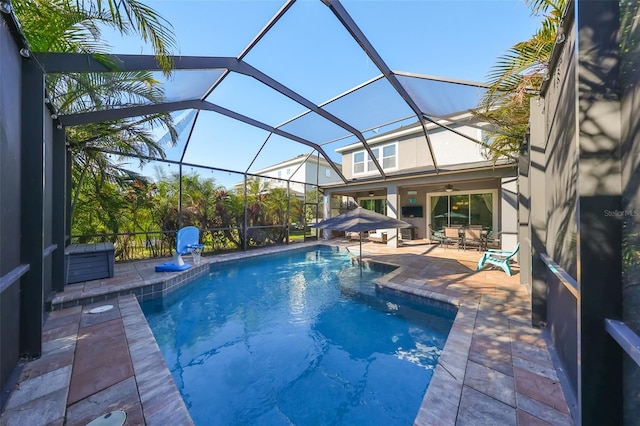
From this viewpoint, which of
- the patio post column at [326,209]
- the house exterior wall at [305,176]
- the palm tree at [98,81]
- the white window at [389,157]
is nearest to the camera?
the palm tree at [98,81]

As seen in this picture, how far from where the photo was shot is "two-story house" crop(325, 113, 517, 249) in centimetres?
916

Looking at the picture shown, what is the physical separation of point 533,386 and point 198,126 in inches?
385

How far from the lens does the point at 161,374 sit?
260 centimetres

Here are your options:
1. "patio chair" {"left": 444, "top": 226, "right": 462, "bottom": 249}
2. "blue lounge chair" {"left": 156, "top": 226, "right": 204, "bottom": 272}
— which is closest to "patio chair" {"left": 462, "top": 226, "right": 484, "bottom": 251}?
"patio chair" {"left": 444, "top": 226, "right": 462, "bottom": 249}

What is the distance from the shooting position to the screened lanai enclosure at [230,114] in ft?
15.3

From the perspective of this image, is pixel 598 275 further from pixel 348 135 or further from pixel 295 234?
pixel 295 234

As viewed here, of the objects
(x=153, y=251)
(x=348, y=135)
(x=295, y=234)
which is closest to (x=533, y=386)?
(x=348, y=135)

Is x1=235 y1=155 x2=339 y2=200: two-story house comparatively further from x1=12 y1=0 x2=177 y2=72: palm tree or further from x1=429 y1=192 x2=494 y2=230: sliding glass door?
x1=12 y1=0 x2=177 y2=72: palm tree

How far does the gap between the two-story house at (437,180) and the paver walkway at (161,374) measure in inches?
244

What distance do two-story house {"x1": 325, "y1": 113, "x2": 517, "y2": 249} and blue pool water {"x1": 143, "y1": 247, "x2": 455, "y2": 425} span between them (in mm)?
6402

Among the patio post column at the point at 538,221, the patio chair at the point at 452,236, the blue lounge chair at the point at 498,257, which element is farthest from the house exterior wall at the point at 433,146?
the patio post column at the point at 538,221

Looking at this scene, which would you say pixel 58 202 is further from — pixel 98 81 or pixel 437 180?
pixel 437 180

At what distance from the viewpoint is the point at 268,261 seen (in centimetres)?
988

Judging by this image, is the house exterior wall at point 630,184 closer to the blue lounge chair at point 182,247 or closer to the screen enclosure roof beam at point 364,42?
the screen enclosure roof beam at point 364,42
